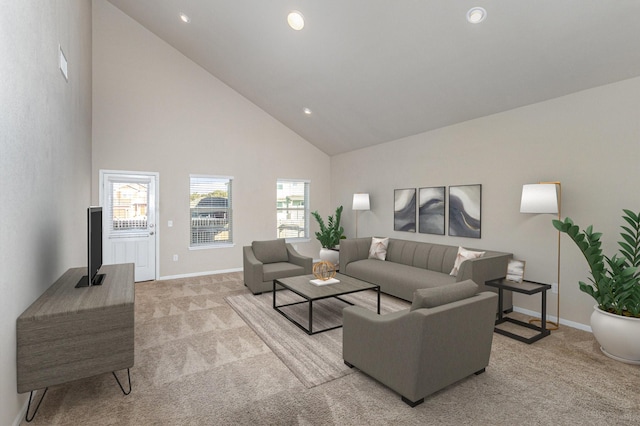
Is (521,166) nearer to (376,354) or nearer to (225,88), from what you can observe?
(376,354)

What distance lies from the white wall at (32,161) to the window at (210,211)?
264cm

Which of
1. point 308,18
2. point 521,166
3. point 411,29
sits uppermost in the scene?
point 308,18

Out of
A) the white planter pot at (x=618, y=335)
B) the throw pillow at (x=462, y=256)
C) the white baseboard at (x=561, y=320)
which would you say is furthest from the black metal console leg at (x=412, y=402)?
the white baseboard at (x=561, y=320)

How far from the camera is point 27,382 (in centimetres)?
196

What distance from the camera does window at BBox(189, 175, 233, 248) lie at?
6.48 metres

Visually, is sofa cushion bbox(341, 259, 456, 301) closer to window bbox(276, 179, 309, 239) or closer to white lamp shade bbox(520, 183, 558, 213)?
white lamp shade bbox(520, 183, 558, 213)

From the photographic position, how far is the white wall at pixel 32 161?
1.83 meters

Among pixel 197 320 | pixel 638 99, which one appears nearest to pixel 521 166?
pixel 638 99

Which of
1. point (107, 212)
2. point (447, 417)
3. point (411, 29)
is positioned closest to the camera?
point (447, 417)

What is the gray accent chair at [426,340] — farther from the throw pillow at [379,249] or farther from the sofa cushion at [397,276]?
the throw pillow at [379,249]

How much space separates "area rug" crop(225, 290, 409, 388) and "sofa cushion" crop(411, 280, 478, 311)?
37.1 inches

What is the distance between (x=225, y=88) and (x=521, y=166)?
219 inches

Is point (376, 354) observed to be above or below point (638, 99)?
below

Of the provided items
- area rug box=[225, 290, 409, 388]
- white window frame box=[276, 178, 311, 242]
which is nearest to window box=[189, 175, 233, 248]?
white window frame box=[276, 178, 311, 242]
